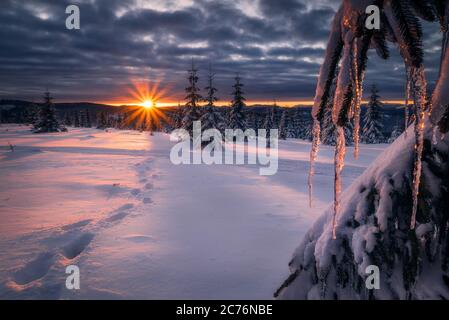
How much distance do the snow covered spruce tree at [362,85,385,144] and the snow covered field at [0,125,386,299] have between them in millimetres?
35006

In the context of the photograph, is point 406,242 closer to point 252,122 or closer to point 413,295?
point 413,295

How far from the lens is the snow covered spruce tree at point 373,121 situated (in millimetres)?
40384

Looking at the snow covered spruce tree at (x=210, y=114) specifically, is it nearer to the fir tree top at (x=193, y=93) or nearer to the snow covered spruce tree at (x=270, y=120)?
the fir tree top at (x=193, y=93)

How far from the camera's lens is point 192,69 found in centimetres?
3075

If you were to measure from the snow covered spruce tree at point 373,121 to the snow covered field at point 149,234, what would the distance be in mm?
35006

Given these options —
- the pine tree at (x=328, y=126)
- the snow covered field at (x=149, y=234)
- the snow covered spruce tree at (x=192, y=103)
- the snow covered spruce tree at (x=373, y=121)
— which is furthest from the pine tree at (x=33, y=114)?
the snow covered spruce tree at (x=373, y=121)

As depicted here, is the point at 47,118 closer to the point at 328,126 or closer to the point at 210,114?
the point at 210,114

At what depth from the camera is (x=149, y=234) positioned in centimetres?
568

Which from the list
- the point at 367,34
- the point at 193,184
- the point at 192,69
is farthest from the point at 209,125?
the point at 367,34

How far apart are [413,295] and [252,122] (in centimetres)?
6282

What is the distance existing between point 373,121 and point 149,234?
145ft

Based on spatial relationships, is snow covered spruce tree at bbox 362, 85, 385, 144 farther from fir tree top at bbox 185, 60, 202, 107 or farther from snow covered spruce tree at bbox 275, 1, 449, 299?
snow covered spruce tree at bbox 275, 1, 449, 299
